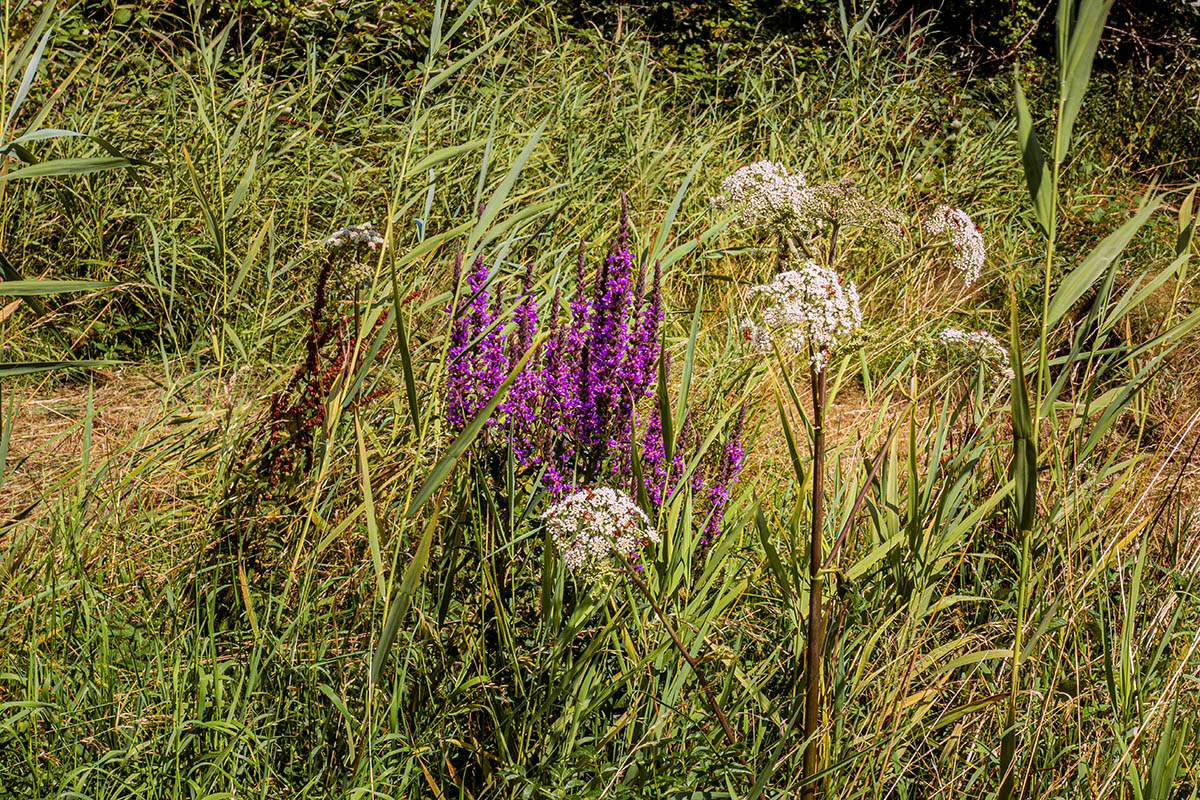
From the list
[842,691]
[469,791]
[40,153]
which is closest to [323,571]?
[469,791]

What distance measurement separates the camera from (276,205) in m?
3.45

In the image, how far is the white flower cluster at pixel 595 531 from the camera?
1220 millimetres

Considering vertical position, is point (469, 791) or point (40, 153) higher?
point (40, 153)

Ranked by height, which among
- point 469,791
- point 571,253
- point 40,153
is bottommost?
point 469,791

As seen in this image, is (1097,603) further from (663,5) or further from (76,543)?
(663,5)

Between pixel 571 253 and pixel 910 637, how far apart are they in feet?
7.16

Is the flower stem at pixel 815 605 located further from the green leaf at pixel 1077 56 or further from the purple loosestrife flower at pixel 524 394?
the purple loosestrife flower at pixel 524 394

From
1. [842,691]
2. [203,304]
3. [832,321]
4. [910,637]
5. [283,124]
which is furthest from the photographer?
[283,124]

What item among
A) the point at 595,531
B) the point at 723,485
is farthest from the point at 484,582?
the point at 723,485

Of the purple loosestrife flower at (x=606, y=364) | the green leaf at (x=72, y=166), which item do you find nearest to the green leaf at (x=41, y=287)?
the green leaf at (x=72, y=166)

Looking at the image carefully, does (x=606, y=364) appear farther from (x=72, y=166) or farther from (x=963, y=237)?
(x=72, y=166)

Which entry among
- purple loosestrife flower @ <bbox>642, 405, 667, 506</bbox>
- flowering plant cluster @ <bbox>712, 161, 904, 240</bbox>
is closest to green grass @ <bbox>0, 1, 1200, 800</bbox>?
purple loosestrife flower @ <bbox>642, 405, 667, 506</bbox>

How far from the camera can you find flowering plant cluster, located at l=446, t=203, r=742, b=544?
5.67 ft

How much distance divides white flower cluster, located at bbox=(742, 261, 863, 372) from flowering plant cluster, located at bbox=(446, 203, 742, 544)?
1.70 feet
